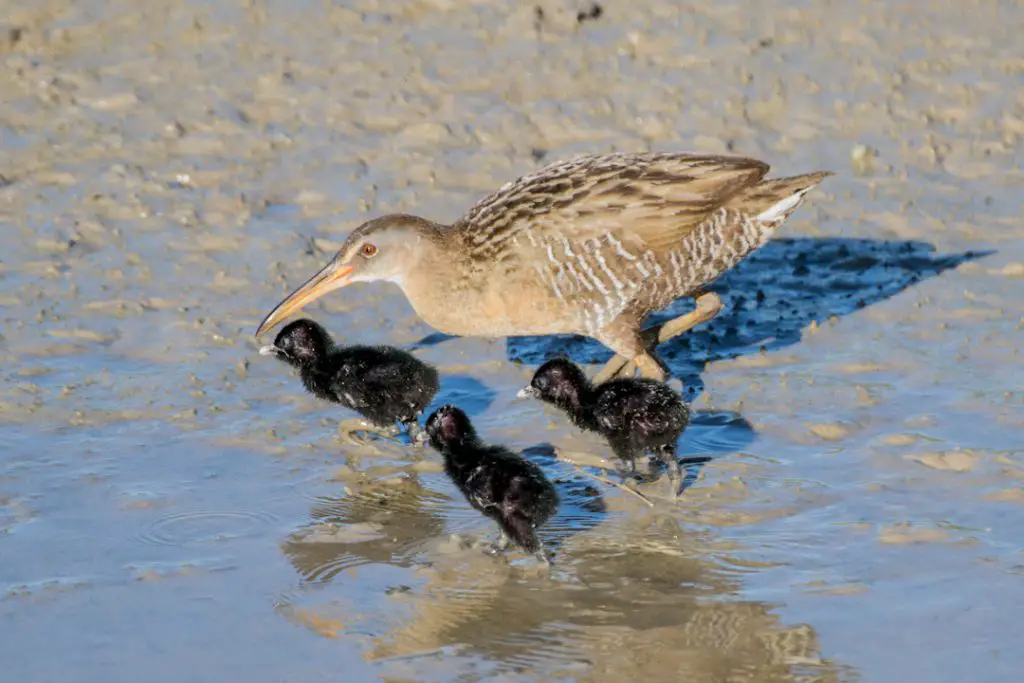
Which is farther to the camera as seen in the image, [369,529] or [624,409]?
[624,409]

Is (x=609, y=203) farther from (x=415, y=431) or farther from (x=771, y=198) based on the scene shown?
(x=415, y=431)

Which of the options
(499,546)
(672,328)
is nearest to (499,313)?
(672,328)

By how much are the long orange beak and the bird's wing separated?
0.62 metres

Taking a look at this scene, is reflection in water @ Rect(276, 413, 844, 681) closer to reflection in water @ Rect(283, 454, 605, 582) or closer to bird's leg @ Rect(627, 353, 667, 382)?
reflection in water @ Rect(283, 454, 605, 582)

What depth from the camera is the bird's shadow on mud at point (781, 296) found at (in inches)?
331

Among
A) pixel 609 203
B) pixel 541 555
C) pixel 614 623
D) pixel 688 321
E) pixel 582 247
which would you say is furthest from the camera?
pixel 688 321

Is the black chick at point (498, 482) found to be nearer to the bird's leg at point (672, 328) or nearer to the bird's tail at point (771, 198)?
the bird's leg at point (672, 328)

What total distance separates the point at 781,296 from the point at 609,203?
1731 millimetres

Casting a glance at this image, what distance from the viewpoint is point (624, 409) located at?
6.83 m

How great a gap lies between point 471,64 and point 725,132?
1.89m

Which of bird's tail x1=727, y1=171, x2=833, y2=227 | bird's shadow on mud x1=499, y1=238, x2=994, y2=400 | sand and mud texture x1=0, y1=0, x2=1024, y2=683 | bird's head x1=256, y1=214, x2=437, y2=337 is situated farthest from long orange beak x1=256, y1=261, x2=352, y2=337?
bird's tail x1=727, y1=171, x2=833, y2=227

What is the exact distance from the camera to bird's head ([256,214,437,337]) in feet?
25.5

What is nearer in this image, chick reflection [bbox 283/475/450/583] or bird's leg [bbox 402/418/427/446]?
chick reflection [bbox 283/475/450/583]

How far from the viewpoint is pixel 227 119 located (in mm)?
10578
